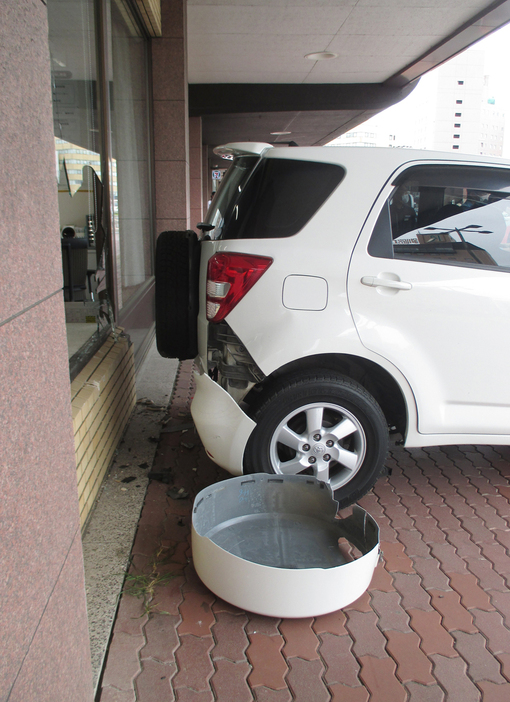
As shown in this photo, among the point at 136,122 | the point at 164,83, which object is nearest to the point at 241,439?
the point at 136,122

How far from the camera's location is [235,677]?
6.82 feet

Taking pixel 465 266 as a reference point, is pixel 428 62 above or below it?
above

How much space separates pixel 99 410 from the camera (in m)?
3.41

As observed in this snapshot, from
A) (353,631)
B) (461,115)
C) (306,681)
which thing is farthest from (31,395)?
(461,115)

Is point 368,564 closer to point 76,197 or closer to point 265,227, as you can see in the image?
point 265,227

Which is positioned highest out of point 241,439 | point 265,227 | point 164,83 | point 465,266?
point 164,83

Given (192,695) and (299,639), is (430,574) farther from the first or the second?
(192,695)

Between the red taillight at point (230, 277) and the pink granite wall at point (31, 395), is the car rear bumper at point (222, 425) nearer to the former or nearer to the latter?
the red taillight at point (230, 277)

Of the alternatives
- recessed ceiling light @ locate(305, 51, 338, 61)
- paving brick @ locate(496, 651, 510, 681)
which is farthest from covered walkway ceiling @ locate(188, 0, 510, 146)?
paving brick @ locate(496, 651, 510, 681)

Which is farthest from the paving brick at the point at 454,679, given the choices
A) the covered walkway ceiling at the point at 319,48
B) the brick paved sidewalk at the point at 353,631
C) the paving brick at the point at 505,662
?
the covered walkway ceiling at the point at 319,48

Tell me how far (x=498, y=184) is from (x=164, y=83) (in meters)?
5.75

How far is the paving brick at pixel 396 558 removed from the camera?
276 cm

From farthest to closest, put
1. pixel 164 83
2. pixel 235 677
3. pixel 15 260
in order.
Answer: pixel 164 83
pixel 235 677
pixel 15 260

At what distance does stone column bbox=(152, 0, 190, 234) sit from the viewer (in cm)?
738
